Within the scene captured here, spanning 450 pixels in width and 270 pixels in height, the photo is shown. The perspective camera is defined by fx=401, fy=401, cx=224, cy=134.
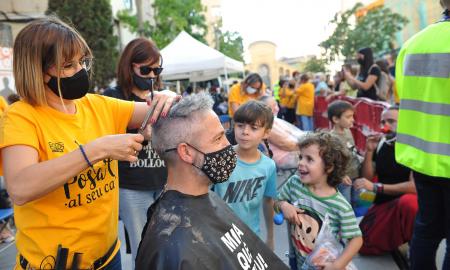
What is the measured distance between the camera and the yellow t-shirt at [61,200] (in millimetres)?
1529

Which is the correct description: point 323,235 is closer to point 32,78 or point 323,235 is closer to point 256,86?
point 32,78

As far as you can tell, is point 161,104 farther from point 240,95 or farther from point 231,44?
point 231,44

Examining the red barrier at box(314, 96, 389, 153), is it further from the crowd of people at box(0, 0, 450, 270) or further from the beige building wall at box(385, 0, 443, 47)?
the beige building wall at box(385, 0, 443, 47)

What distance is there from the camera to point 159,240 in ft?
4.73

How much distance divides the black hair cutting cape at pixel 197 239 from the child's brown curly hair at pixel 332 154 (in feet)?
2.86

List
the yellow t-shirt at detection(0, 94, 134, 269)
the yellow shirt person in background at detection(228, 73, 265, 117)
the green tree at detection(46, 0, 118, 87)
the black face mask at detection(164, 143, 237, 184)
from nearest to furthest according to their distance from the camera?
the yellow t-shirt at detection(0, 94, 134, 269) < the black face mask at detection(164, 143, 237, 184) < the yellow shirt person in background at detection(228, 73, 265, 117) < the green tree at detection(46, 0, 118, 87)

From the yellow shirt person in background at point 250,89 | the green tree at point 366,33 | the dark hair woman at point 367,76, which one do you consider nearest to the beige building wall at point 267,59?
the green tree at point 366,33

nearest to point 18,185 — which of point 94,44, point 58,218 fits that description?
point 58,218

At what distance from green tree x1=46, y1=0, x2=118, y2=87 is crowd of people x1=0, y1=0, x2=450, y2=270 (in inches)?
393

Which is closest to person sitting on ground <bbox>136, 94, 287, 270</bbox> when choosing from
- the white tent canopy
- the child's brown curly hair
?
the child's brown curly hair

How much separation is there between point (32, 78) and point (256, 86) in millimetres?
5280

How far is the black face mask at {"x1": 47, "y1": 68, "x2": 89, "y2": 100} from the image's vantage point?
5.36 feet

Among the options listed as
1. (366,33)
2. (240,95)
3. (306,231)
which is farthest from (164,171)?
(366,33)

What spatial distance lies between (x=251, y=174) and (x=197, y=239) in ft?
3.87
